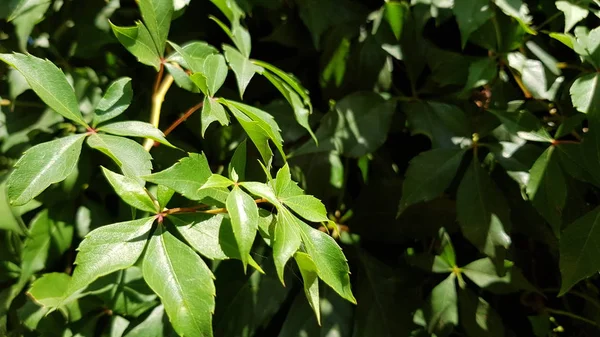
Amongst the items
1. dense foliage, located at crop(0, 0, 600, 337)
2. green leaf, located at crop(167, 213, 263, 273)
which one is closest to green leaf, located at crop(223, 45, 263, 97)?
dense foliage, located at crop(0, 0, 600, 337)

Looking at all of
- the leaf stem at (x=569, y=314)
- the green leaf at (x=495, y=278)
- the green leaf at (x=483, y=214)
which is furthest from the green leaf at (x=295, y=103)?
the leaf stem at (x=569, y=314)

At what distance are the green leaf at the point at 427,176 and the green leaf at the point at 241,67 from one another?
0.93 ft

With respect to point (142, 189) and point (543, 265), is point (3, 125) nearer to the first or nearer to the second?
point (142, 189)

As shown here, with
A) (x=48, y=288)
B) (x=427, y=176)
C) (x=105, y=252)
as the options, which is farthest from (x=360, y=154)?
(x=48, y=288)

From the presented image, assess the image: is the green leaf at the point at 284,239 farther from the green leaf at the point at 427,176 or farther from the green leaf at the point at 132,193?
the green leaf at the point at 427,176

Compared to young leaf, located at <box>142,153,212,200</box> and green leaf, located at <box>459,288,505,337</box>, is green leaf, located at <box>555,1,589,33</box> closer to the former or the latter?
green leaf, located at <box>459,288,505,337</box>

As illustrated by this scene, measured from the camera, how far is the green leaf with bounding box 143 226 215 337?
0.53 metres

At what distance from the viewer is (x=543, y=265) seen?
1.02 metres

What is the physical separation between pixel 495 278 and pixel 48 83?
2.42ft

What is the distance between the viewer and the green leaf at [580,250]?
2.32ft

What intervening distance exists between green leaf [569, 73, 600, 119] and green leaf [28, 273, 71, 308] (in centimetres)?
83

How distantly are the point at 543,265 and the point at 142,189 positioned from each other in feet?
2.65

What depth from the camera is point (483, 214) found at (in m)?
0.79

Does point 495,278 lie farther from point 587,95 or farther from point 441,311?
point 587,95
